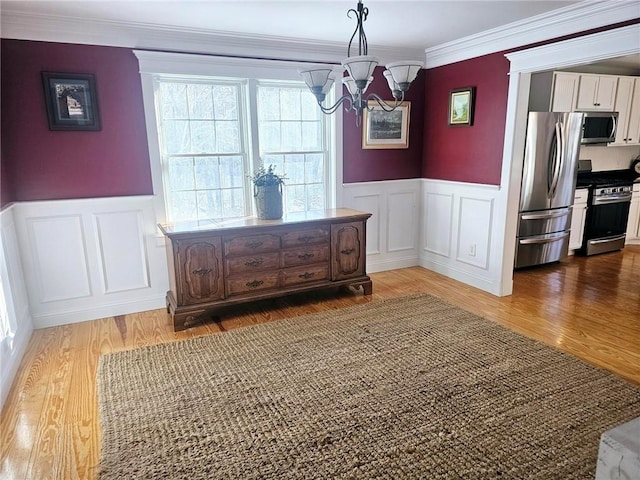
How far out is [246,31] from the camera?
3.53 m

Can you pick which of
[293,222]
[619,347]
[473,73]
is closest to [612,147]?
[473,73]

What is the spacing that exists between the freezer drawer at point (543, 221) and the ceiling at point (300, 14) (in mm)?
2111

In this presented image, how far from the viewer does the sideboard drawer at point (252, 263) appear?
3.45m

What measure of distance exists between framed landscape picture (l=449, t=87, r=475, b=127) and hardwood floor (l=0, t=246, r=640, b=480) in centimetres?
164

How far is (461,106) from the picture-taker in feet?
13.7

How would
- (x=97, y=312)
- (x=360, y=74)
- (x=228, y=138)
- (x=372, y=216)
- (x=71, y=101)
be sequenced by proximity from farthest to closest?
(x=372, y=216) < (x=228, y=138) < (x=97, y=312) < (x=71, y=101) < (x=360, y=74)

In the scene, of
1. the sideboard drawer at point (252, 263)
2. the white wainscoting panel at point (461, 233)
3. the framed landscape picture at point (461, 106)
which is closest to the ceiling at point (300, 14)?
the framed landscape picture at point (461, 106)

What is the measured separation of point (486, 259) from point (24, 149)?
13.4ft

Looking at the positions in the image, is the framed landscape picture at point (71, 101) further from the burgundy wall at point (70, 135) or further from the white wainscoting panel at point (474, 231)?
the white wainscoting panel at point (474, 231)

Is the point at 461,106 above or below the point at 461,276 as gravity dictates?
above

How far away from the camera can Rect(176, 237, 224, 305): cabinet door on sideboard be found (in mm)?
3270

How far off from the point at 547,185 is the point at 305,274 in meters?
2.94

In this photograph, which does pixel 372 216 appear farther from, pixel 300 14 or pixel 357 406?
pixel 357 406

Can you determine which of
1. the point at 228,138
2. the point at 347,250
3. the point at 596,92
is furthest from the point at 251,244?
the point at 596,92
